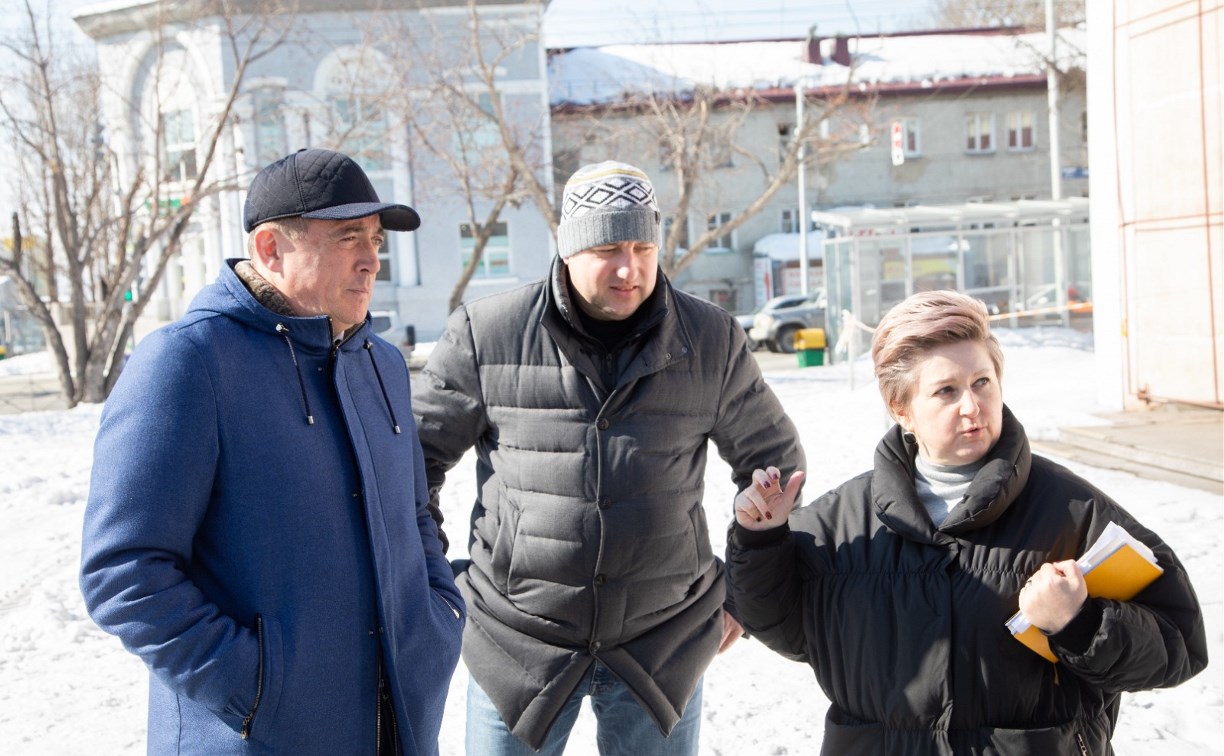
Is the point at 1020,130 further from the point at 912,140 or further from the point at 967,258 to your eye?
the point at 967,258

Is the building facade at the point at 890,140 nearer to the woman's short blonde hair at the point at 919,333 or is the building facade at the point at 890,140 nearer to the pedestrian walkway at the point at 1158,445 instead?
the pedestrian walkway at the point at 1158,445

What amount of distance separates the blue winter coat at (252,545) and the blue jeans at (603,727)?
529mm

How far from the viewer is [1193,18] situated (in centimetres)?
1149

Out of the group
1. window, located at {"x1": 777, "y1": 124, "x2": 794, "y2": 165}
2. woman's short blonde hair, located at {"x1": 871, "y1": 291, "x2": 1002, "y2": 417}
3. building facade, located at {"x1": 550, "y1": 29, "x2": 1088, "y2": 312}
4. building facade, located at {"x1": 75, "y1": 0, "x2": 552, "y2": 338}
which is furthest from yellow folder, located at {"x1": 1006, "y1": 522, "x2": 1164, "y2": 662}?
window, located at {"x1": 777, "y1": 124, "x2": 794, "y2": 165}

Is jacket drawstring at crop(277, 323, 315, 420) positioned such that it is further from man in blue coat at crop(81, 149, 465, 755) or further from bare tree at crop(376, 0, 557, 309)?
bare tree at crop(376, 0, 557, 309)

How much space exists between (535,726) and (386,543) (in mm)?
797

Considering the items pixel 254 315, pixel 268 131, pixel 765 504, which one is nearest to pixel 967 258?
pixel 268 131

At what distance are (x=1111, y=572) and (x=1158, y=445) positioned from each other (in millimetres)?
8747

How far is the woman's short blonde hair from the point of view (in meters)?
2.53

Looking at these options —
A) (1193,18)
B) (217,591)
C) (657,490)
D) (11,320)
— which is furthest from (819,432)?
(11,320)

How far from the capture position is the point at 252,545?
2.28m

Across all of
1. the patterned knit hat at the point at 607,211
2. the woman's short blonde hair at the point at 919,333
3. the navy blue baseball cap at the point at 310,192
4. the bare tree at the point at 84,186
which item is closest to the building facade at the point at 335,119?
the bare tree at the point at 84,186

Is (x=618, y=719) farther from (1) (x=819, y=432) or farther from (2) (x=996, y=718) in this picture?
(1) (x=819, y=432)

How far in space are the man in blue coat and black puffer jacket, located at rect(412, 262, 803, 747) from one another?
1.33ft
